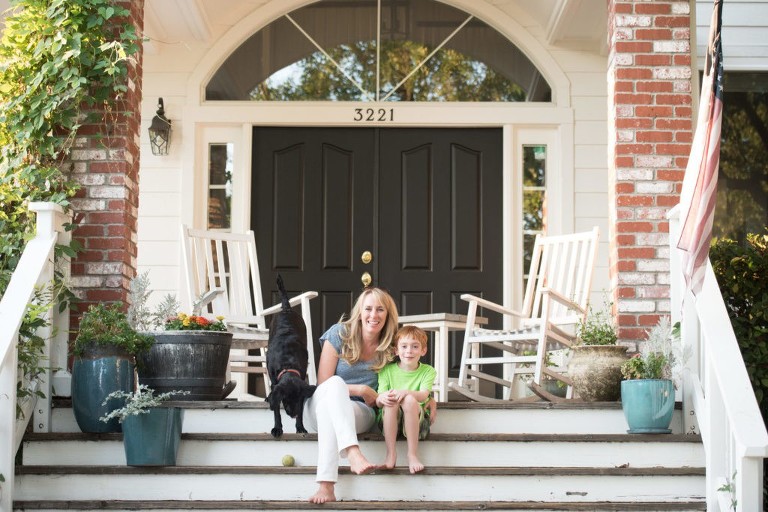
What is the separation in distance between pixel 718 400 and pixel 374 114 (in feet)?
11.3

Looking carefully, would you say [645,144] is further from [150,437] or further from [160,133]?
[160,133]

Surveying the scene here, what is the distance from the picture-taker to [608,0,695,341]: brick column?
15.7ft

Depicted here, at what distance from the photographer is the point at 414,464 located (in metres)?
3.90

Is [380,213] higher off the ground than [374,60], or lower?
lower

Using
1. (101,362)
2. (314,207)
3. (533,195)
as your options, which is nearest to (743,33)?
(533,195)

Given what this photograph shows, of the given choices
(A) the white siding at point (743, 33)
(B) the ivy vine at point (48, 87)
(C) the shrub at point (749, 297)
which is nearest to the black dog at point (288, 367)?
(B) the ivy vine at point (48, 87)

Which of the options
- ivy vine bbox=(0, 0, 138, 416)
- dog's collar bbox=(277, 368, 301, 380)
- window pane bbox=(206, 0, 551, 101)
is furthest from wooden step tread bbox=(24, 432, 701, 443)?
window pane bbox=(206, 0, 551, 101)

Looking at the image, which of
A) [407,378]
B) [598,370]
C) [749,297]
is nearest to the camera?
[407,378]

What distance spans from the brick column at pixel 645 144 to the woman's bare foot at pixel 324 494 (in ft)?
5.27

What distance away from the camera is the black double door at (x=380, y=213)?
6684mm

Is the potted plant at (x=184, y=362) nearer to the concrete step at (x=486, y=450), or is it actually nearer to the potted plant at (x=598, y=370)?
the concrete step at (x=486, y=450)

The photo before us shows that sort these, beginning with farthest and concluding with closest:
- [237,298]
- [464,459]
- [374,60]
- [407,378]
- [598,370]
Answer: [374,60] → [237,298] → [598,370] → [407,378] → [464,459]

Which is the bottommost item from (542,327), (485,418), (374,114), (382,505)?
(382,505)

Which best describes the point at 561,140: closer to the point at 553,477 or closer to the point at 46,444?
the point at 553,477
